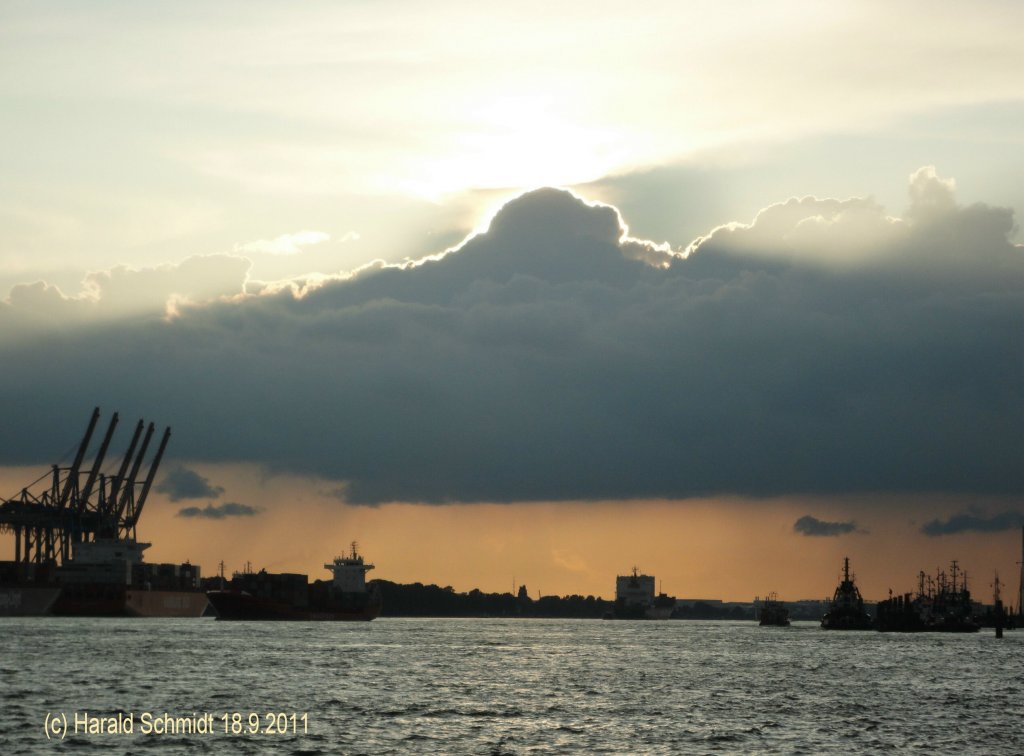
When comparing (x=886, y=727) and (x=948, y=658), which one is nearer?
(x=886, y=727)

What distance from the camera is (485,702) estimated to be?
77.1 meters

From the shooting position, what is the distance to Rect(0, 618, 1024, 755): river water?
194 ft

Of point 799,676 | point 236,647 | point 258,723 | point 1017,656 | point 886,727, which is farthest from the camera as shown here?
point 1017,656

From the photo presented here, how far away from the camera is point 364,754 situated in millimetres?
54344

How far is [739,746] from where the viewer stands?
5984 centimetres

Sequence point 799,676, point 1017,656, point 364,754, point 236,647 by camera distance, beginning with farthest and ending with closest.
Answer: point 1017,656
point 236,647
point 799,676
point 364,754

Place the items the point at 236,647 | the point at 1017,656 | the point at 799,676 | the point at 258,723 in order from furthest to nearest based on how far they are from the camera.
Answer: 1. the point at 1017,656
2. the point at 236,647
3. the point at 799,676
4. the point at 258,723

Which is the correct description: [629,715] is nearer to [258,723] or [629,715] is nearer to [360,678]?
[258,723]

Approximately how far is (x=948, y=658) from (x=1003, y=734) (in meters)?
79.6

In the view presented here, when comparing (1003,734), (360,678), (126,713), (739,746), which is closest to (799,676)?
(360,678)

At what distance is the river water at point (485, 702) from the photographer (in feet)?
194

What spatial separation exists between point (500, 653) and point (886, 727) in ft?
249

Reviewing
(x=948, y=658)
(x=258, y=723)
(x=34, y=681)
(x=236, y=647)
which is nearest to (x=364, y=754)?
(x=258, y=723)

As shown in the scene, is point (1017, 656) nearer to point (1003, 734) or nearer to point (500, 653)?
point (500, 653)
